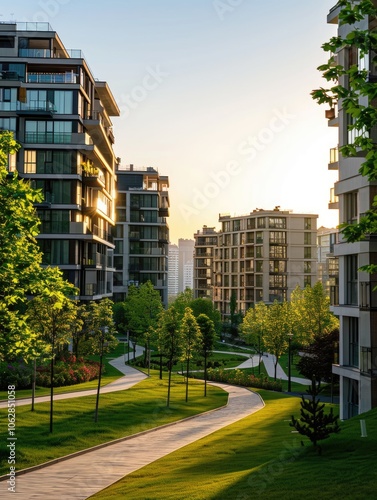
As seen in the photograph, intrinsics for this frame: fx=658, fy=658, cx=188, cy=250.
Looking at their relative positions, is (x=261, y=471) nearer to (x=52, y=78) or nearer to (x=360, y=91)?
(x=360, y=91)

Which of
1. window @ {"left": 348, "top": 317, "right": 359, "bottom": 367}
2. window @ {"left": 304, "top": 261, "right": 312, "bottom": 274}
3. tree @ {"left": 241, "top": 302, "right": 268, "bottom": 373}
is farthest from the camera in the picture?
window @ {"left": 304, "top": 261, "right": 312, "bottom": 274}

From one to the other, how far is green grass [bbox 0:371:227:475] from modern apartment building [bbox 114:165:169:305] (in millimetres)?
64871

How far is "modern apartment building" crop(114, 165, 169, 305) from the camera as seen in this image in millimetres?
108875

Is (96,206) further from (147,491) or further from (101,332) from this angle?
(147,491)

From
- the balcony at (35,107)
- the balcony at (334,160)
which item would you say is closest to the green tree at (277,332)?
the balcony at (334,160)

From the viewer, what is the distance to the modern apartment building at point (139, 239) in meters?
109

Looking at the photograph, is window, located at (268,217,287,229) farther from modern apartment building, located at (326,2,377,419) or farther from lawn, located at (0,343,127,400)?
modern apartment building, located at (326,2,377,419)

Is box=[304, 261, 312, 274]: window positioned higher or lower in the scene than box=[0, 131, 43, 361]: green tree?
higher

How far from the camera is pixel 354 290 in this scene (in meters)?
31.6

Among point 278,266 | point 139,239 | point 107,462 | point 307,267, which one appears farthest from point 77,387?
point 307,267

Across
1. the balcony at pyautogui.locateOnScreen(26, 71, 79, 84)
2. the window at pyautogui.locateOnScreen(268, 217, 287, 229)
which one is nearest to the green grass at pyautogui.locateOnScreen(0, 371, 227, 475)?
the balcony at pyautogui.locateOnScreen(26, 71, 79, 84)

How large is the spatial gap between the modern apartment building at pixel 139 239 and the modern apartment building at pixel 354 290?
3013 inches

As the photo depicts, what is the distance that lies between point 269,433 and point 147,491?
1152cm

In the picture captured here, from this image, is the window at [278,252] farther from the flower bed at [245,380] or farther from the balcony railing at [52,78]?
the balcony railing at [52,78]
